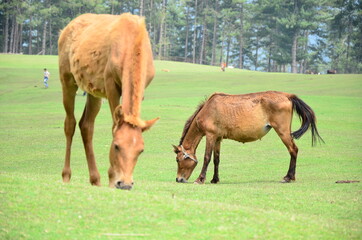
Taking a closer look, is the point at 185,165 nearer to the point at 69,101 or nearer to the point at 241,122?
the point at 241,122

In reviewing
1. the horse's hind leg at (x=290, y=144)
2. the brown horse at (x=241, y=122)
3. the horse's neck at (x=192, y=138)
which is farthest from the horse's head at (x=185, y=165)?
the horse's hind leg at (x=290, y=144)

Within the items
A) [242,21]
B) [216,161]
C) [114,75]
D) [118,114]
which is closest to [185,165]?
[216,161]

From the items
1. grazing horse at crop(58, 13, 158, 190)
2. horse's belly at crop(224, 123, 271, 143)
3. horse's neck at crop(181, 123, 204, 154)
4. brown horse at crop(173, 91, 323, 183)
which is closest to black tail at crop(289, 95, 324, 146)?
brown horse at crop(173, 91, 323, 183)

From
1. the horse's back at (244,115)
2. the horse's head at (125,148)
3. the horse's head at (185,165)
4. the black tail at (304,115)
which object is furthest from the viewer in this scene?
the horse's back at (244,115)

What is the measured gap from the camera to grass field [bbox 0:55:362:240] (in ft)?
20.9

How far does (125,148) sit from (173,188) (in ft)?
11.4

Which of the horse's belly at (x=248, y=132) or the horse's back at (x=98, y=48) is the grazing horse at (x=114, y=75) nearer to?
the horse's back at (x=98, y=48)

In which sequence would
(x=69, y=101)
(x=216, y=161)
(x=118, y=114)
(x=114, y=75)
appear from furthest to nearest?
(x=216, y=161) → (x=69, y=101) → (x=114, y=75) → (x=118, y=114)

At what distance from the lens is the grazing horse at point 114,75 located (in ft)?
24.8

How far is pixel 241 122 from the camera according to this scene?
569 inches

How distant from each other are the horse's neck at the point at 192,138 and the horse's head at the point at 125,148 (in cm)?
Result: 688

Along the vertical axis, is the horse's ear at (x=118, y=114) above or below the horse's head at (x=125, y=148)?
above

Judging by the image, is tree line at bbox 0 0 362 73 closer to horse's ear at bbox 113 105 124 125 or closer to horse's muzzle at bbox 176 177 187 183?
horse's muzzle at bbox 176 177 187 183

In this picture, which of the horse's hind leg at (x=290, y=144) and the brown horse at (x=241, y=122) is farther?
the brown horse at (x=241, y=122)
